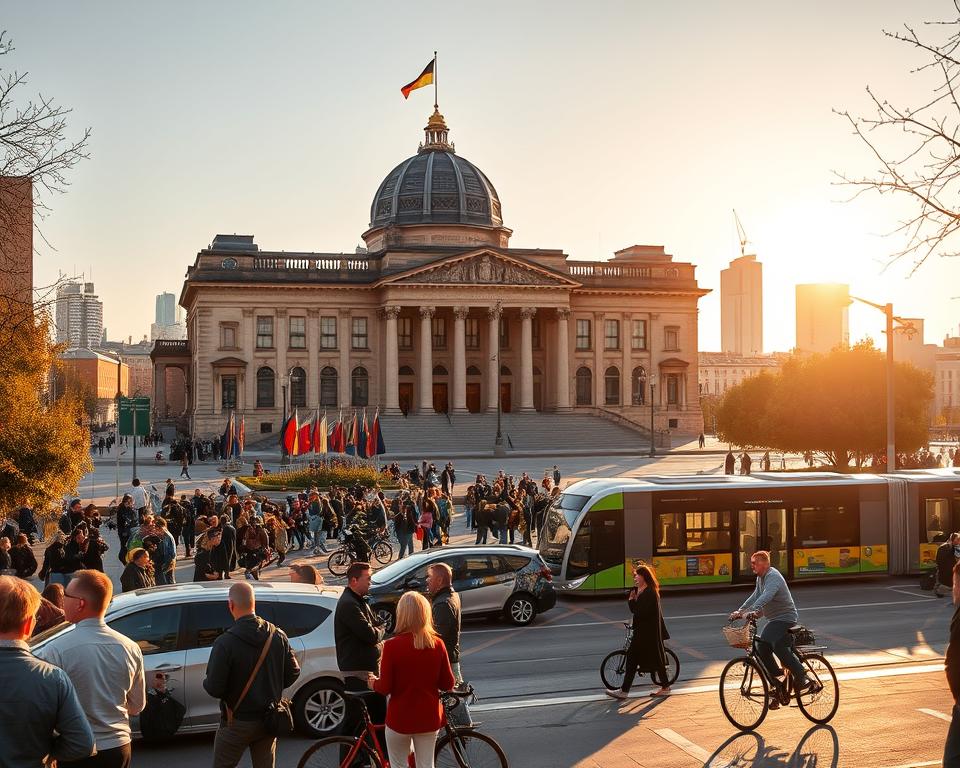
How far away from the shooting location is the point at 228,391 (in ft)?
263

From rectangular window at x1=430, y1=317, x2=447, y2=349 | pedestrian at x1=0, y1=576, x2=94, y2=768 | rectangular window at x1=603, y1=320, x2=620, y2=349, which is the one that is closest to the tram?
pedestrian at x1=0, y1=576, x2=94, y2=768

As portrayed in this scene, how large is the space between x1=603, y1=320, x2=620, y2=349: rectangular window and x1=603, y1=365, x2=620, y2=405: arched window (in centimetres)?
183

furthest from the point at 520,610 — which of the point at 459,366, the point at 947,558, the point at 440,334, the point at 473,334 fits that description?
A: the point at 473,334

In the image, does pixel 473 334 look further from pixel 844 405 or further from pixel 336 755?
pixel 336 755

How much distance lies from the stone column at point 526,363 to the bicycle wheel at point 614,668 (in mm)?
68553

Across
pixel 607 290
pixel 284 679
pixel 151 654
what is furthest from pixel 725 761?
pixel 607 290

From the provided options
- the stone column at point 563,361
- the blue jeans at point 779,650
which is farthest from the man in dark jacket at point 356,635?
the stone column at point 563,361

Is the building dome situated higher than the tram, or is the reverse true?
the building dome

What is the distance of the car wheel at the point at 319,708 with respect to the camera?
1158 cm

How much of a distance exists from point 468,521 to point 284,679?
2697 centimetres

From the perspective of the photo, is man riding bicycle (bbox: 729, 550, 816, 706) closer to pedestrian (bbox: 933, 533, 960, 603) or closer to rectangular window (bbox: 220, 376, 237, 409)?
pedestrian (bbox: 933, 533, 960, 603)

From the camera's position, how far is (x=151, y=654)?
1106 centimetres

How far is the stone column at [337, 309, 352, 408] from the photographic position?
82.3 metres

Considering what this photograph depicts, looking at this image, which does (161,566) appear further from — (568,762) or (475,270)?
(475,270)
